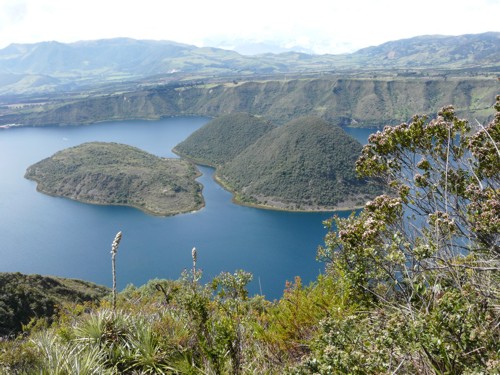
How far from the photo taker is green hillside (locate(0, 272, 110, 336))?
96.6 feet

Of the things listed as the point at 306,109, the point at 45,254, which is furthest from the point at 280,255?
the point at 306,109

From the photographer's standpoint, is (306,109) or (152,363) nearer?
(152,363)

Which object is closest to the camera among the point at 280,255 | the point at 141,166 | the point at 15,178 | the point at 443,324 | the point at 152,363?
the point at 443,324

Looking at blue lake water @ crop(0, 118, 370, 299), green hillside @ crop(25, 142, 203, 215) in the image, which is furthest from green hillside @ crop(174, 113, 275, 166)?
blue lake water @ crop(0, 118, 370, 299)

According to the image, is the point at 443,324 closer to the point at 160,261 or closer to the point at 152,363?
the point at 152,363

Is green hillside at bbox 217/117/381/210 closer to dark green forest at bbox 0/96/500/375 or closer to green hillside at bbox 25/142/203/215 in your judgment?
green hillside at bbox 25/142/203/215

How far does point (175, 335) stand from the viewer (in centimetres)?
881

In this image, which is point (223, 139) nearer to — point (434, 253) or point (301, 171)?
point (301, 171)

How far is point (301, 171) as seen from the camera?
96.4 meters

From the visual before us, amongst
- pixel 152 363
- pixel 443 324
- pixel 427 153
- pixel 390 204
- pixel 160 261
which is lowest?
pixel 160 261

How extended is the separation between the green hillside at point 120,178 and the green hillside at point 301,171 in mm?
12299

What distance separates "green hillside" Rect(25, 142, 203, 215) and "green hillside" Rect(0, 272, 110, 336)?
48355 mm

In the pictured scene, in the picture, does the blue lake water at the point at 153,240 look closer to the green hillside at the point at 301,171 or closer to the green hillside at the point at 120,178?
the green hillside at the point at 120,178

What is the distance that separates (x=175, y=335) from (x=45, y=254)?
69287 mm
